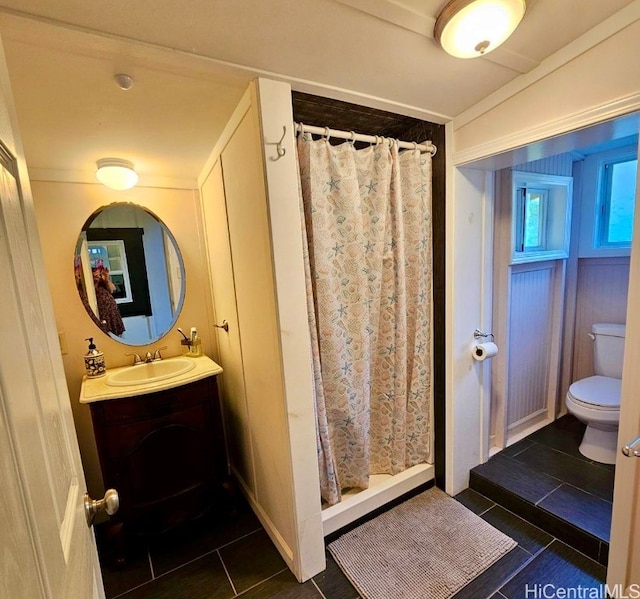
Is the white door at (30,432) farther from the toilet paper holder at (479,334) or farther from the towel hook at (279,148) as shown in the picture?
the toilet paper holder at (479,334)

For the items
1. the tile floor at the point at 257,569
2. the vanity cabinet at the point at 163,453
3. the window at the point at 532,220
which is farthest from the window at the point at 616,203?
the vanity cabinet at the point at 163,453

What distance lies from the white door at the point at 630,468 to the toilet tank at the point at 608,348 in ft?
4.14

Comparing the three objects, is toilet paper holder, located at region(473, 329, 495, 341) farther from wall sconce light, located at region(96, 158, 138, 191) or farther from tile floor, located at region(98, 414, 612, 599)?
wall sconce light, located at region(96, 158, 138, 191)

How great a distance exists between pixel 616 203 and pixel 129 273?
3.37 m

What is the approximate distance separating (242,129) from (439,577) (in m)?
2.16

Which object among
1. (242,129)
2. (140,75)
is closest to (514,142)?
(242,129)

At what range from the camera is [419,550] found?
5.11ft

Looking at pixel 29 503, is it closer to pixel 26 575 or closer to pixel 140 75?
pixel 26 575

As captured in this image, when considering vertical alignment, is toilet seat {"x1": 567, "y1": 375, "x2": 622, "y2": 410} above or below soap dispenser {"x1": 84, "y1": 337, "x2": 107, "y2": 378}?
below

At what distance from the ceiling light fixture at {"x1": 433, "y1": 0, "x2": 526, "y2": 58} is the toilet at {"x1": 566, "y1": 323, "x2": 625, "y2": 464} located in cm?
196

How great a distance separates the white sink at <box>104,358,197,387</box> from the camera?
179cm

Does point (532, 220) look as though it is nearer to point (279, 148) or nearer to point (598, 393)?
point (598, 393)

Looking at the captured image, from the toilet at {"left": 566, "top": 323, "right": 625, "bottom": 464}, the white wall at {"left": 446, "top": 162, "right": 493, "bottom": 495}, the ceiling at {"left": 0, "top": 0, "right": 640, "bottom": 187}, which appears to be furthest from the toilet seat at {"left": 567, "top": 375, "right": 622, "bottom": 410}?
the ceiling at {"left": 0, "top": 0, "right": 640, "bottom": 187}

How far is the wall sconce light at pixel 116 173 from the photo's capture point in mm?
1669
